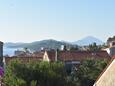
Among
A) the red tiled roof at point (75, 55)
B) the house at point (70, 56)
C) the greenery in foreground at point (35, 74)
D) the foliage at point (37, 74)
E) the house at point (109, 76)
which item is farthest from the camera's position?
the red tiled roof at point (75, 55)

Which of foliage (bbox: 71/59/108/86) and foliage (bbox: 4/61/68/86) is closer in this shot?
foliage (bbox: 4/61/68/86)

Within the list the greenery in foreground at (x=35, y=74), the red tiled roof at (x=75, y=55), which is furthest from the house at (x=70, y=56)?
the greenery in foreground at (x=35, y=74)

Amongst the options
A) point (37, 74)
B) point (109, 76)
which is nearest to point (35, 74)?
point (37, 74)

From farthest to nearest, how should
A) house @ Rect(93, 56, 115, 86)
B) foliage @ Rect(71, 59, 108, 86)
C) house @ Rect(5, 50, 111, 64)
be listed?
house @ Rect(5, 50, 111, 64), foliage @ Rect(71, 59, 108, 86), house @ Rect(93, 56, 115, 86)

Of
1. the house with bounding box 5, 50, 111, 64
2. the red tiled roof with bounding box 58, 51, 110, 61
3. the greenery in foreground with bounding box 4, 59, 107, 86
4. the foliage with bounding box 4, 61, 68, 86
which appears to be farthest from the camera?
the red tiled roof with bounding box 58, 51, 110, 61

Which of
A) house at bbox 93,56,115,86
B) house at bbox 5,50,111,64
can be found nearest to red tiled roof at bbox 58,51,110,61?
house at bbox 5,50,111,64

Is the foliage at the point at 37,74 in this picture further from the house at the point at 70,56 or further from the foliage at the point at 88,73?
the house at the point at 70,56

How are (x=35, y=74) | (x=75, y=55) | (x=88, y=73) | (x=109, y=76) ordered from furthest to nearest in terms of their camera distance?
(x=75, y=55), (x=88, y=73), (x=35, y=74), (x=109, y=76)

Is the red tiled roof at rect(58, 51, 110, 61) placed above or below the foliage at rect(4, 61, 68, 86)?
above

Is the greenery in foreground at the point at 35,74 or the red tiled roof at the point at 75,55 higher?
the red tiled roof at the point at 75,55

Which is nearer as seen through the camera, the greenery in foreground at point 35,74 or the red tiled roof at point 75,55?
the greenery in foreground at point 35,74

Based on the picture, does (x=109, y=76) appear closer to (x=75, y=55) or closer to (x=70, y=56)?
(x=70, y=56)

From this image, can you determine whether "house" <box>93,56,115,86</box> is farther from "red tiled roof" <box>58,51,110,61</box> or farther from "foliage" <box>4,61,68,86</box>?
"red tiled roof" <box>58,51,110,61</box>

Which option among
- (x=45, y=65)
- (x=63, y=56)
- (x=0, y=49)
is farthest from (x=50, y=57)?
(x=45, y=65)
